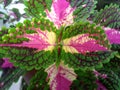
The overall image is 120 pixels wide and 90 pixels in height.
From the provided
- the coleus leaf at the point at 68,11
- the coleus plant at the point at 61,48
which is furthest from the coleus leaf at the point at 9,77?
the coleus leaf at the point at 68,11

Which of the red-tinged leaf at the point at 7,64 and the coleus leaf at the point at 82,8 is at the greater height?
the coleus leaf at the point at 82,8

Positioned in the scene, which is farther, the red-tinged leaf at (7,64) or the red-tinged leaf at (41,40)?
the red-tinged leaf at (7,64)

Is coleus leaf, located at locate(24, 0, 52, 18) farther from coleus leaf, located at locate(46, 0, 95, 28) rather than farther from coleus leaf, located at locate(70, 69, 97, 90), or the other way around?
coleus leaf, located at locate(70, 69, 97, 90)

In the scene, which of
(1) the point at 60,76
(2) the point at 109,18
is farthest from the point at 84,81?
(2) the point at 109,18

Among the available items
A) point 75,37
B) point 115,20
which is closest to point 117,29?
point 115,20

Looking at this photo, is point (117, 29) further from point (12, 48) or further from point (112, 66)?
point (12, 48)

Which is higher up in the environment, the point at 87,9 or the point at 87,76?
the point at 87,9

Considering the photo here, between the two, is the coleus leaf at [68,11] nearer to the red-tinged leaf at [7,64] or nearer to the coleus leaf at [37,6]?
the coleus leaf at [37,6]
